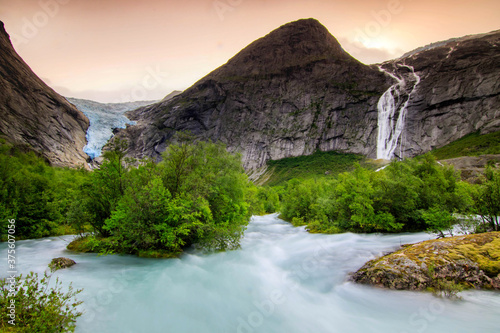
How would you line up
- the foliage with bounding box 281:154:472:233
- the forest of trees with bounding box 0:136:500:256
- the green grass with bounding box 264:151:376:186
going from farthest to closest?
the green grass with bounding box 264:151:376:186 → the foliage with bounding box 281:154:472:233 → the forest of trees with bounding box 0:136:500:256

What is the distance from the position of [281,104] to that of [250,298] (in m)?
149

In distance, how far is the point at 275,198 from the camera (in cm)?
6669

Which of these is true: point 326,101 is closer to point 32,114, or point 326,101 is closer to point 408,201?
point 408,201

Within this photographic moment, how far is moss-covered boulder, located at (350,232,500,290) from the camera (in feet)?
27.7

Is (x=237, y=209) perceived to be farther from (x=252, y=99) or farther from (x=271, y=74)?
(x=271, y=74)

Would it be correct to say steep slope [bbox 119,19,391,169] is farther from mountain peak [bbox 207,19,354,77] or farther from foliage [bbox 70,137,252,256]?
foliage [bbox 70,137,252,256]

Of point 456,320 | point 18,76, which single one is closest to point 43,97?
point 18,76

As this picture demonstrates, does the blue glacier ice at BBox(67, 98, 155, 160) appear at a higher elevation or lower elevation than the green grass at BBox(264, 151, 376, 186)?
higher

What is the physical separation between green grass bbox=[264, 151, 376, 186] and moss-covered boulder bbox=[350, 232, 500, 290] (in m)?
96.3

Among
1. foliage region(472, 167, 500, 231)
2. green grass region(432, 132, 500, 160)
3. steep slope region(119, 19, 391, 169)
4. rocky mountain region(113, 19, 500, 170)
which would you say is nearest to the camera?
foliage region(472, 167, 500, 231)

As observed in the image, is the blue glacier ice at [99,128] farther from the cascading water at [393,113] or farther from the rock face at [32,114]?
the cascading water at [393,113]

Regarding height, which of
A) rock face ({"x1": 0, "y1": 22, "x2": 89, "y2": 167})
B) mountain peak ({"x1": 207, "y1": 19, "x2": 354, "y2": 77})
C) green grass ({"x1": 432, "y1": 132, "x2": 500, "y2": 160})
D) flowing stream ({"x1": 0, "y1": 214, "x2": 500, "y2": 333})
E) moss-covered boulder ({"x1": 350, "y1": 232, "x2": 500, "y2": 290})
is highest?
mountain peak ({"x1": 207, "y1": 19, "x2": 354, "y2": 77})

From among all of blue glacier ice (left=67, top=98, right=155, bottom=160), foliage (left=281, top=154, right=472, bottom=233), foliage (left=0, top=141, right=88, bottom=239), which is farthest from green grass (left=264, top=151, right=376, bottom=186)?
foliage (left=0, top=141, right=88, bottom=239)

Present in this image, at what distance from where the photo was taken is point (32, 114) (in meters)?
93.2
